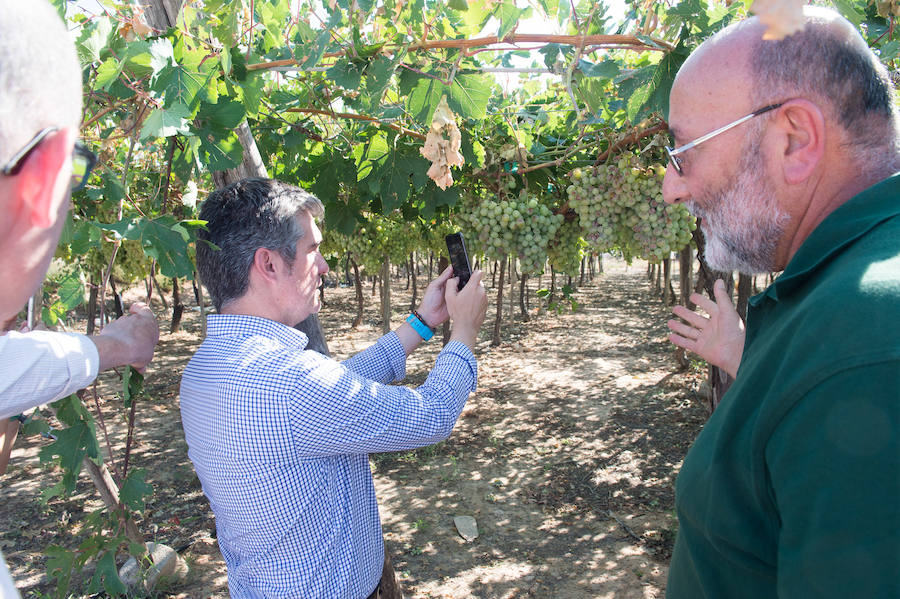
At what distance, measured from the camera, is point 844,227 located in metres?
A: 0.82

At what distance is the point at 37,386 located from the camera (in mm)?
1501

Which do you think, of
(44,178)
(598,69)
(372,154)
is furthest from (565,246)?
(44,178)

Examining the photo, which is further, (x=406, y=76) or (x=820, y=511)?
(x=406, y=76)

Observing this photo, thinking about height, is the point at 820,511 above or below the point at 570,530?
above

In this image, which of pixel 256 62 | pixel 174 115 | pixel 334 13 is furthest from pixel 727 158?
Result: pixel 256 62

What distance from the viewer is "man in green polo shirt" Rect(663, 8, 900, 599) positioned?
24.7 inches

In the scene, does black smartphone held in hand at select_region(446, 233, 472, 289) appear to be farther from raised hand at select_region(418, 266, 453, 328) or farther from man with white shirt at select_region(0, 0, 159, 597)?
man with white shirt at select_region(0, 0, 159, 597)

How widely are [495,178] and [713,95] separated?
1.87 meters

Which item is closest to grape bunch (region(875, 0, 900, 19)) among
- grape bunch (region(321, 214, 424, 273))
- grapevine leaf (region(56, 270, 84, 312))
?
grapevine leaf (region(56, 270, 84, 312))

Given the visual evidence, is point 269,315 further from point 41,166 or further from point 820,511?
point 820,511

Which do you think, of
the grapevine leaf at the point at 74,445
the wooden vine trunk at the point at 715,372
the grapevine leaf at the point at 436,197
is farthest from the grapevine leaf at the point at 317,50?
the wooden vine trunk at the point at 715,372

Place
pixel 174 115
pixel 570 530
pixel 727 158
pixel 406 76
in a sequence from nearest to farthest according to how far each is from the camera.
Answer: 1. pixel 727 158
2. pixel 174 115
3. pixel 406 76
4. pixel 570 530

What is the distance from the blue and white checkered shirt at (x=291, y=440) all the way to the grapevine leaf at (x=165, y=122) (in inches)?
19.2

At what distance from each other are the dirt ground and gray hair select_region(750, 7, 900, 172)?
10.5 ft
